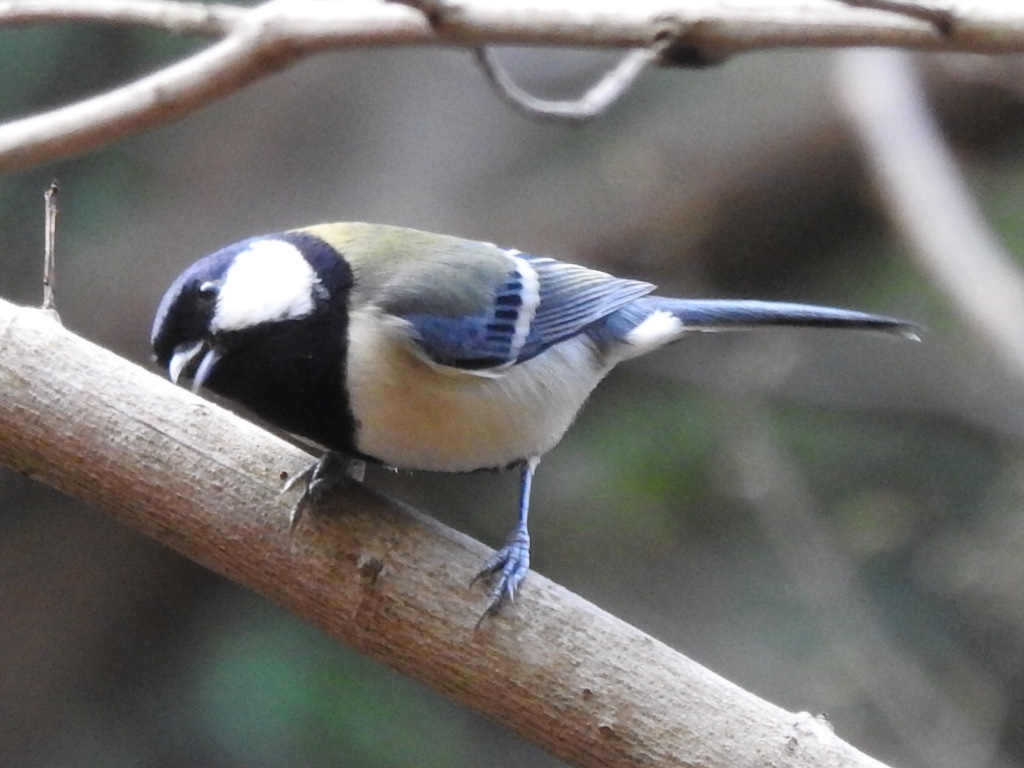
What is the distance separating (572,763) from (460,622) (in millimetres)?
155

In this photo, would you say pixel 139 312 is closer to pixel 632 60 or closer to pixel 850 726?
pixel 632 60

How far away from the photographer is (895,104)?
208 cm

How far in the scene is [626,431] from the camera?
2.52m

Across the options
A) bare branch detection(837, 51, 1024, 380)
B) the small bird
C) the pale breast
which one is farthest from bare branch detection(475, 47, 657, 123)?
bare branch detection(837, 51, 1024, 380)

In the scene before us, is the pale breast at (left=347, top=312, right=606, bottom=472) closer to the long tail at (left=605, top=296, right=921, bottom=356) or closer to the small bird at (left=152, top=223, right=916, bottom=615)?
the small bird at (left=152, top=223, right=916, bottom=615)

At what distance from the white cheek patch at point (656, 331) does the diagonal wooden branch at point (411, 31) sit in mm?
444

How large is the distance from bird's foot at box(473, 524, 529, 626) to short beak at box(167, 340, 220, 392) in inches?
11.8

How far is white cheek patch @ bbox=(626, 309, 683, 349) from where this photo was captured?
1523mm

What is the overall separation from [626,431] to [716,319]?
1.03 metres

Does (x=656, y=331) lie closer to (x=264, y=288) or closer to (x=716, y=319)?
(x=716, y=319)

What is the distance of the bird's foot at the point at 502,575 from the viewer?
1.13 meters

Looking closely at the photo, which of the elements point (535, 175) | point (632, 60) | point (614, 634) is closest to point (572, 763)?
point (614, 634)

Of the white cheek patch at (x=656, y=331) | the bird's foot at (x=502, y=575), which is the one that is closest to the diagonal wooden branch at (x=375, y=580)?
the bird's foot at (x=502, y=575)

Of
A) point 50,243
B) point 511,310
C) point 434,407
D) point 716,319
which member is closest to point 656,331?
point 716,319
